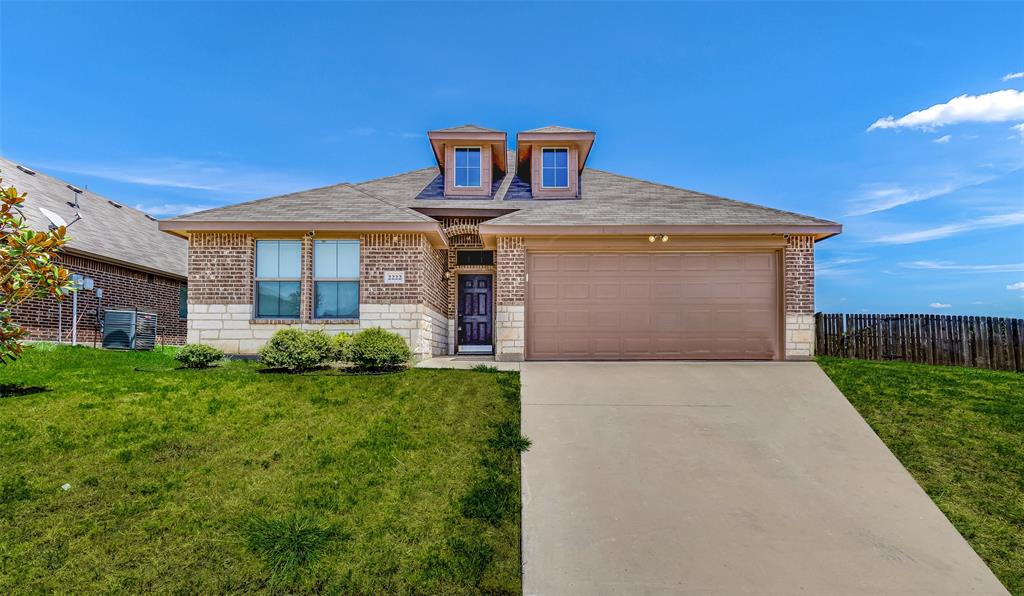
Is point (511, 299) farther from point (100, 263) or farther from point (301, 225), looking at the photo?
point (100, 263)

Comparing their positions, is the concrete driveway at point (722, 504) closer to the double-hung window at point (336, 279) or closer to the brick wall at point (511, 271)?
the brick wall at point (511, 271)

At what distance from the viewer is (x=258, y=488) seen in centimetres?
592

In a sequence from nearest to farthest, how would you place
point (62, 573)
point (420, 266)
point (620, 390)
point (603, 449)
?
point (62, 573)
point (603, 449)
point (620, 390)
point (420, 266)

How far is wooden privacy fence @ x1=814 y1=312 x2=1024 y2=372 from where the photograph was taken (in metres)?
14.1

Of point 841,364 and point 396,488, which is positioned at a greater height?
point 841,364

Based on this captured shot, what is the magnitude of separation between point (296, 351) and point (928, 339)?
51.8 feet

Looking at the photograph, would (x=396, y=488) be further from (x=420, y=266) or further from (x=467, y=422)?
(x=420, y=266)

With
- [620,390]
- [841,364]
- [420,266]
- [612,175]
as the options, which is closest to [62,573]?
[620,390]

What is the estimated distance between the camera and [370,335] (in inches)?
420

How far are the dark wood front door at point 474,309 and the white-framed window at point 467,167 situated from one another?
2.68 m

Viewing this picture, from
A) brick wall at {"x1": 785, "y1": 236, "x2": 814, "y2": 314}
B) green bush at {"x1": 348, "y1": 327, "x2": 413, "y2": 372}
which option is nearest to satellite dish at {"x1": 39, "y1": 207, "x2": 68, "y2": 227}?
green bush at {"x1": 348, "y1": 327, "x2": 413, "y2": 372}

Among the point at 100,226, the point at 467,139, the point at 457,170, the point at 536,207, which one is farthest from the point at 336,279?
the point at 100,226

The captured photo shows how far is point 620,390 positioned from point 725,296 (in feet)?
14.1

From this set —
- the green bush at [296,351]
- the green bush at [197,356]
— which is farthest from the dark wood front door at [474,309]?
the green bush at [197,356]
